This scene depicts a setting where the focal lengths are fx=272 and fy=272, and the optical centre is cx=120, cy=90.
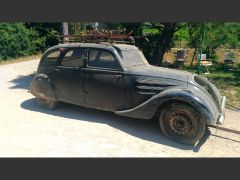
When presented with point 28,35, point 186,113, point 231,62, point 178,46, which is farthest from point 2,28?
point 186,113

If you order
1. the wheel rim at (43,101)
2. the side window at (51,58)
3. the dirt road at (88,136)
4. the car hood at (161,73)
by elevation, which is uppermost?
the side window at (51,58)

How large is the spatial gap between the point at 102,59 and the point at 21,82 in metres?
5.41

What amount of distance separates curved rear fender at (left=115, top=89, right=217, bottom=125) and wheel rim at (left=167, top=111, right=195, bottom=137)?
0.28m

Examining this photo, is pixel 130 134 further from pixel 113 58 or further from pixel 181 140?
pixel 113 58

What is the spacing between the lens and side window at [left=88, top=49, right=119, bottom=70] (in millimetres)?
6184

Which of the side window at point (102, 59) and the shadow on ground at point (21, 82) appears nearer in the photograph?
the side window at point (102, 59)

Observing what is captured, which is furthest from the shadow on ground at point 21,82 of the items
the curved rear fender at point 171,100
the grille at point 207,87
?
the grille at point 207,87

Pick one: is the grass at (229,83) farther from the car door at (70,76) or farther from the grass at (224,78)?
the car door at (70,76)

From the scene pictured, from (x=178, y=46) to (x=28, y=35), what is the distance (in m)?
10.4

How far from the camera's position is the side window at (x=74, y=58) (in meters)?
6.59

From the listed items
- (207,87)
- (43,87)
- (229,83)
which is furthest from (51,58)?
(229,83)

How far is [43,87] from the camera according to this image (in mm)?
7188

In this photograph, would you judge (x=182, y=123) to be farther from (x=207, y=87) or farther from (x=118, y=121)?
(x=118, y=121)

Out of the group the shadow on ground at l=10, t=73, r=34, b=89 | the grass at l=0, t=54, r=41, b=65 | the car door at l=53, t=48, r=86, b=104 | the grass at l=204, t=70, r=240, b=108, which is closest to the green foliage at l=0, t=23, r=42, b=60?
the grass at l=0, t=54, r=41, b=65
